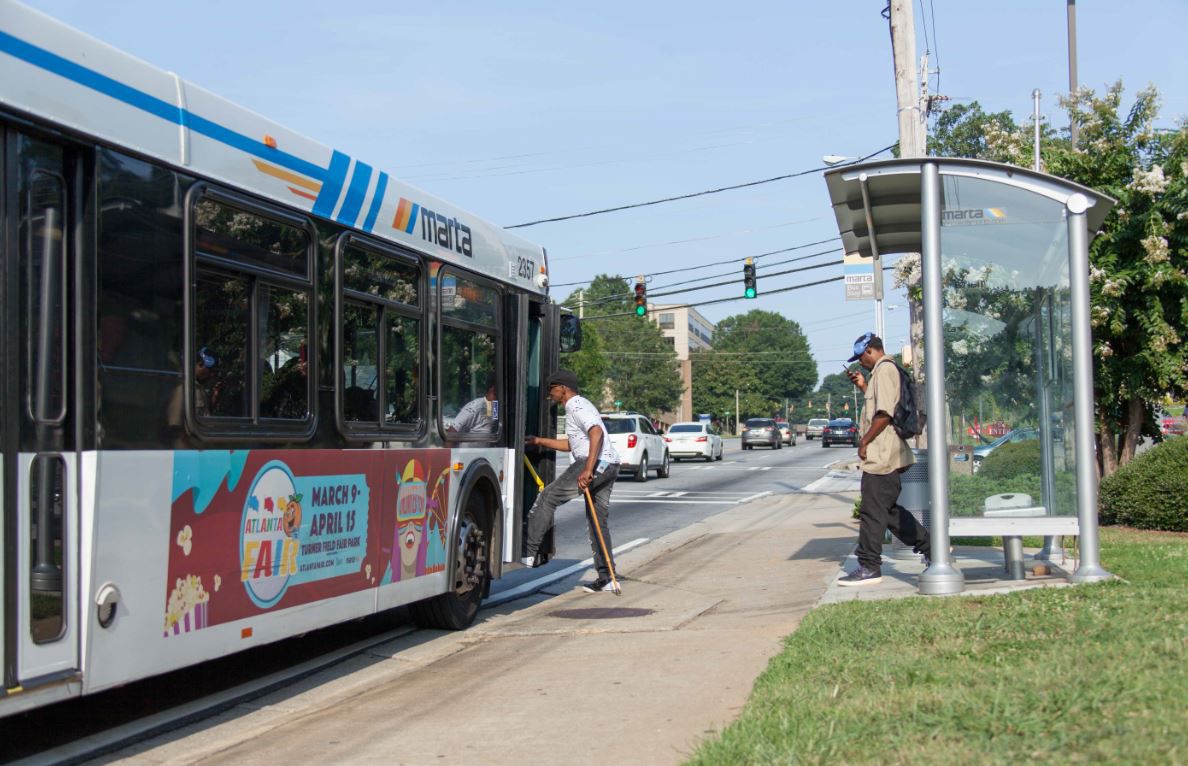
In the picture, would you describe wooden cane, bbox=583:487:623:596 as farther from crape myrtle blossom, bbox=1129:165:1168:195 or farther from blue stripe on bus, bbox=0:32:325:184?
crape myrtle blossom, bbox=1129:165:1168:195

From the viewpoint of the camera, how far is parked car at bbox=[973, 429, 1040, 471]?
9.93m

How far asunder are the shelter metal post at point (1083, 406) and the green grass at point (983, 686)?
0.86 meters

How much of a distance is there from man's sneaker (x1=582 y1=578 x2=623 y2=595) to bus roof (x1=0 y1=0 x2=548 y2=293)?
3.48 metres

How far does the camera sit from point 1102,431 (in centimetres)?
1655

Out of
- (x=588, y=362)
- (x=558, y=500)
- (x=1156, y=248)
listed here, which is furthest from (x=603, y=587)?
(x=588, y=362)

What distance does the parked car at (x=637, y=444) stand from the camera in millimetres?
31528

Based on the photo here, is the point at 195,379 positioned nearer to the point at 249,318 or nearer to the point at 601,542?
the point at 249,318

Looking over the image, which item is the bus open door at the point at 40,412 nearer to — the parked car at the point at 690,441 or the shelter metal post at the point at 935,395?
the shelter metal post at the point at 935,395

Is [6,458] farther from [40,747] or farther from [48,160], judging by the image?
[40,747]

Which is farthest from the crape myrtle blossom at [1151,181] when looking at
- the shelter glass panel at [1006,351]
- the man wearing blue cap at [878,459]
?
the man wearing blue cap at [878,459]

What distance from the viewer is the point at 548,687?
7.07 meters

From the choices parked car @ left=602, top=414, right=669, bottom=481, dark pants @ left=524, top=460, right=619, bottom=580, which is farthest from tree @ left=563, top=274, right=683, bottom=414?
dark pants @ left=524, top=460, right=619, bottom=580

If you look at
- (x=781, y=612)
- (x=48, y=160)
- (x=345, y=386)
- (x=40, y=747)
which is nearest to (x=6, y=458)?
(x=48, y=160)

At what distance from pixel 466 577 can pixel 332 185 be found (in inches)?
128
